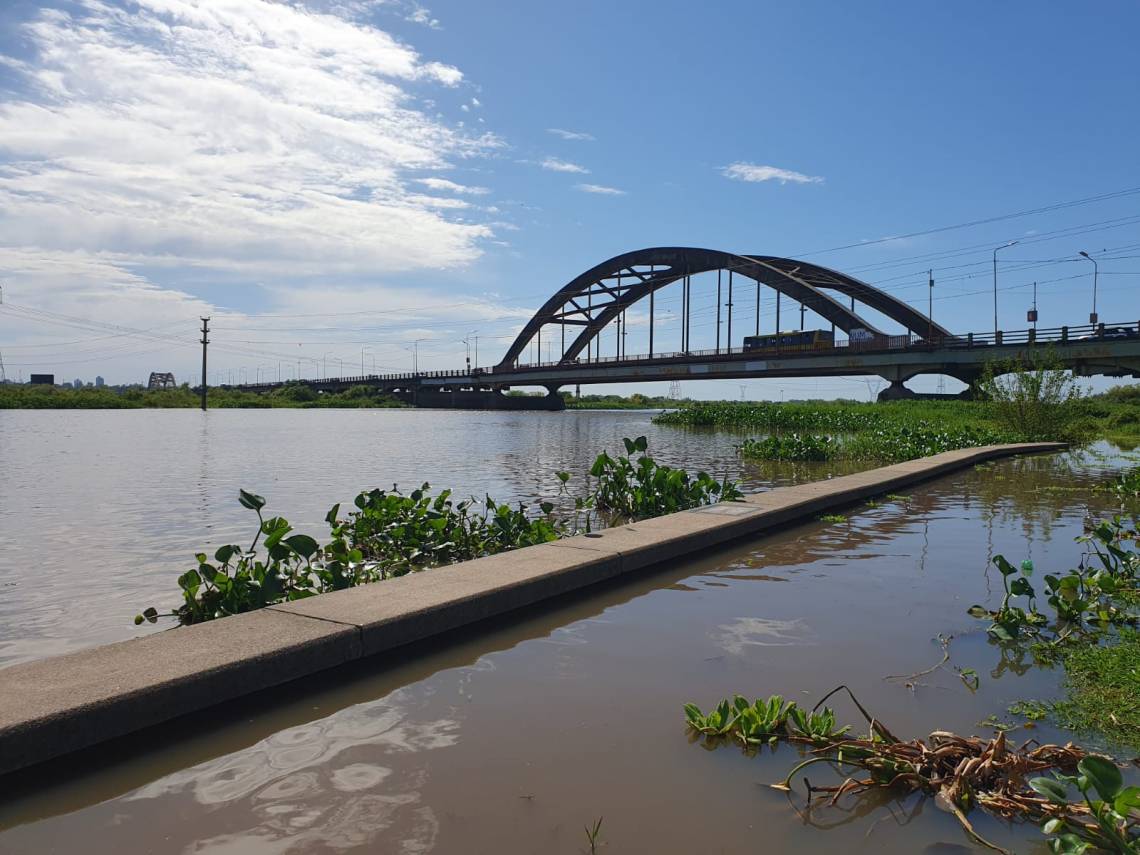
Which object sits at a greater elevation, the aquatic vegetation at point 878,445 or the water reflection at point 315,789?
the aquatic vegetation at point 878,445

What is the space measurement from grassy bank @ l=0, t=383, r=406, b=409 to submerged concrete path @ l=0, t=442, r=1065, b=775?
92.9m

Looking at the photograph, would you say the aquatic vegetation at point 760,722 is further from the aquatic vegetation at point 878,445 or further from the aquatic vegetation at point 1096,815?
the aquatic vegetation at point 878,445

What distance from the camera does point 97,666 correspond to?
12.8 feet

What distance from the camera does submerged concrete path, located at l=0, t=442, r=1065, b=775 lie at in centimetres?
344

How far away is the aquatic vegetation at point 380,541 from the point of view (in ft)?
19.5

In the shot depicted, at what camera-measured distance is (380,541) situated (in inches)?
344

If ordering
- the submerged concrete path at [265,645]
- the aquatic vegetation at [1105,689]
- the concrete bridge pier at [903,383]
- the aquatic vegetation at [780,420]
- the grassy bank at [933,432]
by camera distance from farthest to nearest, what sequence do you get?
the concrete bridge pier at [903,383] → the aquatic vegetation at [780,420] → the grassy bank at [933,432] → the aquatic vegetation at [1105,689] → the submerged concrete path at [265,645]

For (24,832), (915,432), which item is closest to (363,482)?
(24,832)

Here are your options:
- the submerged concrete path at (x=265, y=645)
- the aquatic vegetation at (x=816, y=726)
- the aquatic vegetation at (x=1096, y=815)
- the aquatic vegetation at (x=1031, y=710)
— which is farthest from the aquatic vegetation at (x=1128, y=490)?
the aquatic vegetation at (x=1096, y=815)

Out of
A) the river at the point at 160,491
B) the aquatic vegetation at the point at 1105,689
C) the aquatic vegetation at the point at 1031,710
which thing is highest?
the aquatic vegetation at the point at 1105,689

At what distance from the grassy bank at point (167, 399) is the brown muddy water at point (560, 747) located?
94.1 metres

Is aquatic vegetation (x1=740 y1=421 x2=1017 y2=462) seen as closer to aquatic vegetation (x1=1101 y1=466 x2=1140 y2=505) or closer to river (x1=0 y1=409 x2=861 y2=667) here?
river (x1=0 y1=409 x2=861 y2=667)

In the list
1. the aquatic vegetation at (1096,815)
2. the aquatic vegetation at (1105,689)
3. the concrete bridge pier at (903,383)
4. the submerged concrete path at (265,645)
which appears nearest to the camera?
the aquatic vegetation at (1096,815)

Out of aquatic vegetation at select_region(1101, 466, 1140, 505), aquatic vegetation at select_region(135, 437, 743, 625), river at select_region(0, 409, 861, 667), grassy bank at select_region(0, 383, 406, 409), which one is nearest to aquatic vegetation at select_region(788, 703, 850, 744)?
aquatic vegetation at select_region(135, 437, 743, 625)
